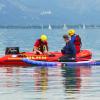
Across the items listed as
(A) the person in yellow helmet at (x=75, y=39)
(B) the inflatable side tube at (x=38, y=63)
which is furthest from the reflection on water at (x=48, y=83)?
(A) the person in yellow helmet at (x=75, y=39)

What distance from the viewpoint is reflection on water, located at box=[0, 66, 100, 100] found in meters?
18.6

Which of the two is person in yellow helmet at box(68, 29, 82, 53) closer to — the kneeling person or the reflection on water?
the kneeling person

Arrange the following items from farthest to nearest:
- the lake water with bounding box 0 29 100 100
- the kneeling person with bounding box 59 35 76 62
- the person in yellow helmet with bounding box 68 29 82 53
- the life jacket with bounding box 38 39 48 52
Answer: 1. the life jacket with bounding box 38 39 48 52
2. the person in yellow helmet with bounding box 68 29 82 53
3. the kneeling person with bounding box 59 35 76 62
4. the lake water with bounding box 0 29 100 100

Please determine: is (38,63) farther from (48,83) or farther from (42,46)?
(48,83)

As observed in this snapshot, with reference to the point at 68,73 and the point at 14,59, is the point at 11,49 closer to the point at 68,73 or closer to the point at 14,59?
the point at 14,59

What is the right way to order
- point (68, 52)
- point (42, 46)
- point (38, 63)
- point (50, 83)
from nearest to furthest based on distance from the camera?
point (50, 83) < point (68, 52) < point (38, 63) < point (42, 46)

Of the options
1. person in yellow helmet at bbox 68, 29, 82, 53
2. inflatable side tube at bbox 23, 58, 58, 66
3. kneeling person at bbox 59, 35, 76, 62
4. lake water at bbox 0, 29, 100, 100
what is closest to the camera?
lake water at bbox 0, 29, 100, 100

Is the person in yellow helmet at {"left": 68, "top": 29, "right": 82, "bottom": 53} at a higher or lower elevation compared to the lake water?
higher

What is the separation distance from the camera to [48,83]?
21.6 m

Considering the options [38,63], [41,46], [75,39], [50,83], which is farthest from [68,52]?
[50,83]

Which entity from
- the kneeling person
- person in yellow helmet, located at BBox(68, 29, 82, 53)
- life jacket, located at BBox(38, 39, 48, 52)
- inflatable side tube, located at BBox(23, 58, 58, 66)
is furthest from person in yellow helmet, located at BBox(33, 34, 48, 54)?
person in yellow helmet, located at BBox(68, 29, 82, 53)

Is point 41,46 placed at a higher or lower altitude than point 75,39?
lower

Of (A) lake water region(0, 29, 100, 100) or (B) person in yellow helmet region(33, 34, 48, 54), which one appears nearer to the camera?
(A) lake water region(0, 29, 100, 100)

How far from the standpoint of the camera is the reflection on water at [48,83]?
18.6 m
